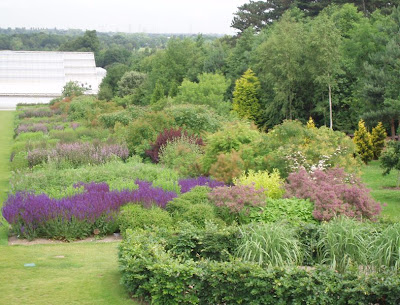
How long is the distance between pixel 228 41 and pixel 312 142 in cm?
6156

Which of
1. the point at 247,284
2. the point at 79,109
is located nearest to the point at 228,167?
the point at 247,284

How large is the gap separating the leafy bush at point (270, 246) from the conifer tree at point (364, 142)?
2040 cm

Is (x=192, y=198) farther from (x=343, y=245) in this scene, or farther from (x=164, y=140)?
(x=164, y=140)

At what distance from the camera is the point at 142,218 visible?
10742 mm

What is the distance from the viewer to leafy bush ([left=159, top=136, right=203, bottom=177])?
647 inches

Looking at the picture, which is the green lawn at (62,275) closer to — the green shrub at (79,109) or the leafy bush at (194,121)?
the leafy bush at (194,121)

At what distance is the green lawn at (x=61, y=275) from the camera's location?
25.3 feet

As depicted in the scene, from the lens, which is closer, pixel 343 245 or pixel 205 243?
pixel 343 245

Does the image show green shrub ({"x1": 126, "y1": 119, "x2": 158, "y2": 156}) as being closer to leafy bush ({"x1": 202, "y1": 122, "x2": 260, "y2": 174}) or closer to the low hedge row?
leafy bush ({"x1": 202, "y1": 122, "x2": 260, "y2": 174})

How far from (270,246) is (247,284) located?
1349 mm

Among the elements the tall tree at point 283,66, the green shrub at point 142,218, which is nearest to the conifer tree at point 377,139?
the tall tree at point 283,66

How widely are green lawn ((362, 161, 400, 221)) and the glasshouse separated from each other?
199 ft

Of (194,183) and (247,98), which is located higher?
(194,183)

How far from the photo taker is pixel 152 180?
14695 millimetres
